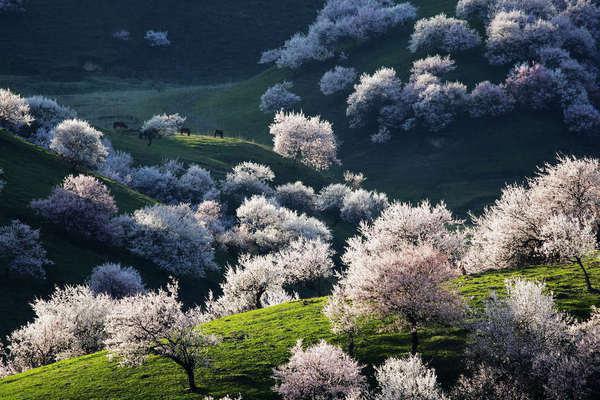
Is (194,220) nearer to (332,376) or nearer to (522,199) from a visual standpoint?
(522,199)

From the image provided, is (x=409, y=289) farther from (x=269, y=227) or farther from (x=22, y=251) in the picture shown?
(x=269, y=227)

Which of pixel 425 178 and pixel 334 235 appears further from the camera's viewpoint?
pixel 425 178

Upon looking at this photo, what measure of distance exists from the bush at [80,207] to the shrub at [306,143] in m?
57.9

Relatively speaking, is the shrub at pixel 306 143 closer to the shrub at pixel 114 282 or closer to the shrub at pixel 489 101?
the shrub at pixel 489 101

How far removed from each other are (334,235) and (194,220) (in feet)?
95.3

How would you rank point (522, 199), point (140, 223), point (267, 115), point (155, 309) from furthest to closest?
point (267, 115) < point (140, 223) < point (522, 199) < point (155, 309)

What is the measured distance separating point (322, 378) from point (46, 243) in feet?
153

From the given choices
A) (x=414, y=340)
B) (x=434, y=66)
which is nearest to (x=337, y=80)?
(x=434, y=66)

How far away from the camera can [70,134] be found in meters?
93.6

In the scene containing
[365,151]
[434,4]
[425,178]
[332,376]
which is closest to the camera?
[332,376]

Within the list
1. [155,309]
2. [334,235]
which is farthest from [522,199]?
[334,235]

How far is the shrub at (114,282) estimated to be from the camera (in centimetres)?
6281

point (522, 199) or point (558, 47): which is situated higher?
point (558, 47)

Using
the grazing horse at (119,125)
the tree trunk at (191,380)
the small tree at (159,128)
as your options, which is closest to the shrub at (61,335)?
the tree trunk at (191,380)
